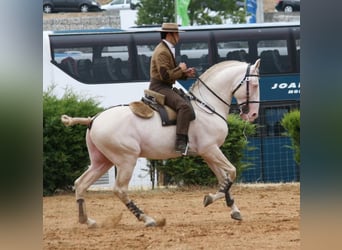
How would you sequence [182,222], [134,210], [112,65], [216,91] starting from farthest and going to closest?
[112,65], [182,222], [216,91], [134,210]

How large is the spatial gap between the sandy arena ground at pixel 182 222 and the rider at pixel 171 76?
108 cm

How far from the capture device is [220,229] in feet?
32.1

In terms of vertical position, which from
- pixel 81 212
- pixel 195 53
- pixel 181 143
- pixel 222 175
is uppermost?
pixel 195 53

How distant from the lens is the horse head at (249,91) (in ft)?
36.0

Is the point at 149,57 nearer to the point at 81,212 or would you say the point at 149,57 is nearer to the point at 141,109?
the point at 141,109

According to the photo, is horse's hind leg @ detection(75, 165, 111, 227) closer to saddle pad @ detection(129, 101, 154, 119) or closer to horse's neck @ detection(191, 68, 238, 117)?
saddle pad @ detection(129, 101, 154, 119)

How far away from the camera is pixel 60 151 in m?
14.7

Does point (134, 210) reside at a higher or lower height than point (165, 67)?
lower

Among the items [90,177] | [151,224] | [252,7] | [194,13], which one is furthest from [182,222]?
[194,13]

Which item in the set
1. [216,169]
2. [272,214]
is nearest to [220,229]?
[216,169]

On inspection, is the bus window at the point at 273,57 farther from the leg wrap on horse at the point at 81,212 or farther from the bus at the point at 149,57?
the leg wrap on horse at the point at 81,212

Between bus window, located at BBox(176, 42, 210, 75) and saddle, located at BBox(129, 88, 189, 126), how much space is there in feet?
35.4

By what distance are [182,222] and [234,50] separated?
1099 centimetres
